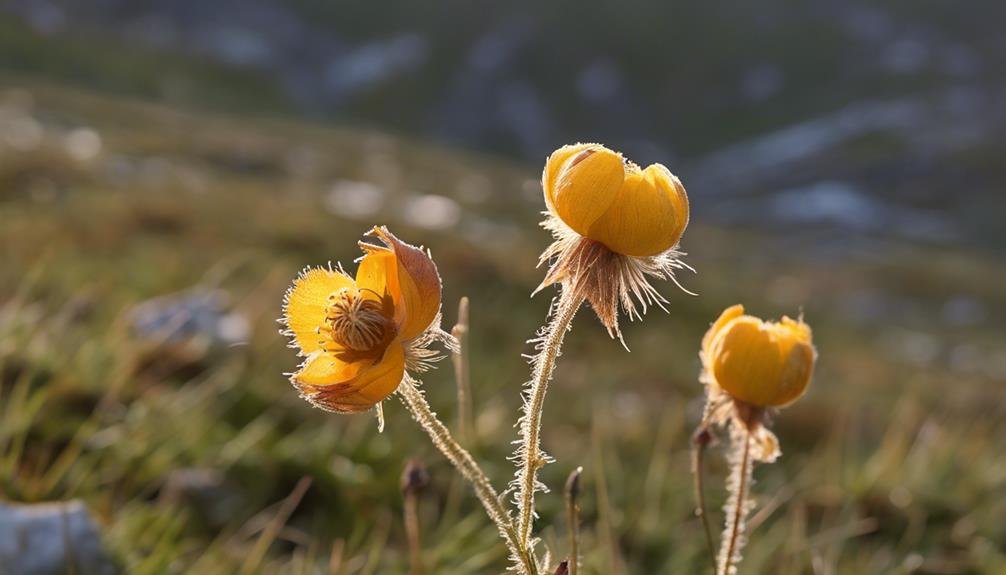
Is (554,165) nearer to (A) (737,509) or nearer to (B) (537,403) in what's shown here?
(B) (537,403)

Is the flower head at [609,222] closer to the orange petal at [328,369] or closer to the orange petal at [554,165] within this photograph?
the orange petal at [554,165]

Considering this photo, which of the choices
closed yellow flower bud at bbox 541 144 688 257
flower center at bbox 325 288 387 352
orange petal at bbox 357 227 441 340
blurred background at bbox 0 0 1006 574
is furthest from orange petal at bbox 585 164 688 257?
blurred background at bbox 0 0 1006 574

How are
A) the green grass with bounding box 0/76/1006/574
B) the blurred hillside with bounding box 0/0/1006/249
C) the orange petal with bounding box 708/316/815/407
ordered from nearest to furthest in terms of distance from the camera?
the orange petal with bounding box 708/316/815/407 < the green grass with bounding box 0/76/1006/574 < the blurred hillside with bounding box 0/0/1006/249

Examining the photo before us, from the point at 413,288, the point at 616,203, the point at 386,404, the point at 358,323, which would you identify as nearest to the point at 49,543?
the point at 358,323

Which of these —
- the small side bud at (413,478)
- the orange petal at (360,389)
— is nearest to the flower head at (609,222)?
the orange petal at (360,389)

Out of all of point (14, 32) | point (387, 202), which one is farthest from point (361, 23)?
point (387, 202)

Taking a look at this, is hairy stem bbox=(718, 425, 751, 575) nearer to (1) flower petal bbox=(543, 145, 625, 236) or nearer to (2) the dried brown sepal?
(2) the dried brown sepal

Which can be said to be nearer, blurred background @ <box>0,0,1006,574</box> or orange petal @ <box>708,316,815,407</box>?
orange petal @ <box>708,316,815,407</box>
